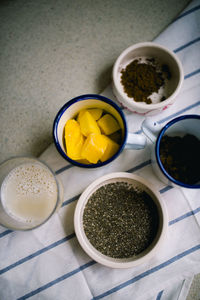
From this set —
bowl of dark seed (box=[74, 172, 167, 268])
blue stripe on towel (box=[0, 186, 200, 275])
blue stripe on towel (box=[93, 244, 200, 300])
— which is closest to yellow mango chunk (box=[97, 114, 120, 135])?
bowl of dark seed (box=[74, 172, 167, 268])

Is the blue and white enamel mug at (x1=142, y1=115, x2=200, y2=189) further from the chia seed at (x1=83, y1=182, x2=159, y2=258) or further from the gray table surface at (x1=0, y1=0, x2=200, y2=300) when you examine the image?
the gray table surface at (x1=0, y1=0, x2=200, y2=300)

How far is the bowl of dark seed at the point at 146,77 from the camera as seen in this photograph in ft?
2.72

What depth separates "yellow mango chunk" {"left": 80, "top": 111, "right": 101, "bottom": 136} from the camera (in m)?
0.79

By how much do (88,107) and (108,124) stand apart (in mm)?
89

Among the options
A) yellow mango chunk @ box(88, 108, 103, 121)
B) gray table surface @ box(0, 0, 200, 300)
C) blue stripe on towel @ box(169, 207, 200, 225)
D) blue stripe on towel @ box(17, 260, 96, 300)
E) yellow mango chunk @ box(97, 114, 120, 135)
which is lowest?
blue stripe on towel @ box(17, 260, 96, 300)

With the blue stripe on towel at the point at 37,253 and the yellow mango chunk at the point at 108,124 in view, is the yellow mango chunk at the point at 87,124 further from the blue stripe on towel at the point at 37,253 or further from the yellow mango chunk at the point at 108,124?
the blue stripe on towel at the point at 37,253

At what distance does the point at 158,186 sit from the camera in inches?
33.9

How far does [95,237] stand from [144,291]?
0.80 ft

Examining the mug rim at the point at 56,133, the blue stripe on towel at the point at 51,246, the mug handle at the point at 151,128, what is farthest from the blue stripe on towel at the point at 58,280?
the mug handle at the point at 151,128

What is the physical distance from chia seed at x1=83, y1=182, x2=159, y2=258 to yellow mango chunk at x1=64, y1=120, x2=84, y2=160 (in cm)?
16

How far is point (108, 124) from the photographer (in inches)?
32.1

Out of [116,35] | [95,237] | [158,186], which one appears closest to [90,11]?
[116,35]

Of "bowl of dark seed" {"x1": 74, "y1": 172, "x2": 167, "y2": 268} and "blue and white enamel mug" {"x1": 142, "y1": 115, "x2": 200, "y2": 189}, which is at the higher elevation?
"blue and white enamel mug" {"x1": 142, "y1": 115, "x2": 200, "y2": 189}

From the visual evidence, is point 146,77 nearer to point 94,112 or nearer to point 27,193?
point 94,112
